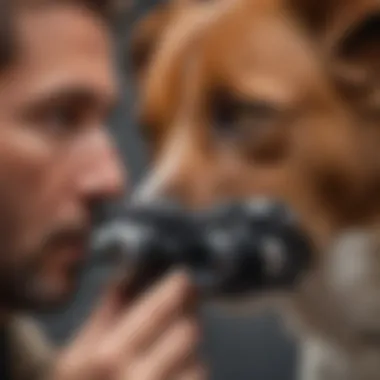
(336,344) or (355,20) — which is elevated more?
(355,20)

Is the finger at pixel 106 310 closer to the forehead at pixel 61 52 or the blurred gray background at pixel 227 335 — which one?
the blurred gray background at pixel 227 335

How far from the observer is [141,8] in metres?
0.85

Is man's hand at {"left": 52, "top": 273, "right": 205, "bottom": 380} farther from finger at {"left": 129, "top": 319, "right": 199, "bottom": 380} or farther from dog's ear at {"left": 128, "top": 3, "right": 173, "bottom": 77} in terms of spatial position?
dog's ear at {"left": 128, "top": 3, "right": 173, "bottom": 77}

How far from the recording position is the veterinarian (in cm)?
81

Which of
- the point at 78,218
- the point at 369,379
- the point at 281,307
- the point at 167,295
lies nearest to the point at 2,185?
the point at 78,218

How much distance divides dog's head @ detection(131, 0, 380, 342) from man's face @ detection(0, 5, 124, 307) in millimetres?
53

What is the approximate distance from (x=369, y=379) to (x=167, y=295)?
228mm

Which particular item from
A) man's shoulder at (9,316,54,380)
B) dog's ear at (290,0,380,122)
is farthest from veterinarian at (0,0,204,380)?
dog's ear at (290,0,380,122)

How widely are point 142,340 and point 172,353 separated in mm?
33

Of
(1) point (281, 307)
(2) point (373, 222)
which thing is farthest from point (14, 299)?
(2) point (373, 222)

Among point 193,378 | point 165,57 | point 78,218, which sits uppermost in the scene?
point 165,57

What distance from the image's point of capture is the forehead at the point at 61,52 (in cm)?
83

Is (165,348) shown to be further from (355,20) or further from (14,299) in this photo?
(355,20)

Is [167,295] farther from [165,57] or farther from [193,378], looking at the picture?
[165,57]
